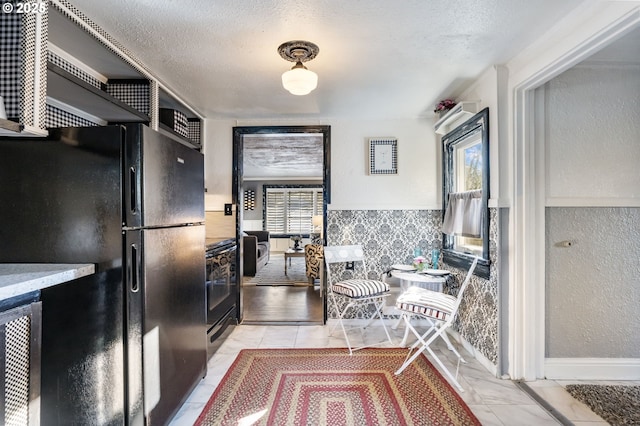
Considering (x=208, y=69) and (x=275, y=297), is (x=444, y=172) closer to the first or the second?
(x=208, y=69)

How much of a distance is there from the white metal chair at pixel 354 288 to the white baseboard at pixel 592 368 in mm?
1234

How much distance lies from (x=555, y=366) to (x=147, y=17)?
3.41 metres

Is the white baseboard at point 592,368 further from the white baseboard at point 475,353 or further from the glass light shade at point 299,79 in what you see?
the glass light shade at point 299,79

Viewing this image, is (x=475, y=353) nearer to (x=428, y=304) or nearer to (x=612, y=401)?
(x=428, y=304)

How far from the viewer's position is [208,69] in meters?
2.36

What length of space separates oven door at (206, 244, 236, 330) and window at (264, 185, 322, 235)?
609cm

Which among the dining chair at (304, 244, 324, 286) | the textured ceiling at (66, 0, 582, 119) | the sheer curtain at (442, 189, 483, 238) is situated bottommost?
the dining chair at (304, 244, 324, 286)

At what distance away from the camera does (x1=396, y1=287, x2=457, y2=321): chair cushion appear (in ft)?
7.63

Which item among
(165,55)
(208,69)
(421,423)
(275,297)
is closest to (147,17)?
(165,55)

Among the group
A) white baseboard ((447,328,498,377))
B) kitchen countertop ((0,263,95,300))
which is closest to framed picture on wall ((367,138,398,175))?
white baseboard ((447,328,498,377))

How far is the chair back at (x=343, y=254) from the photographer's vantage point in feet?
10.5

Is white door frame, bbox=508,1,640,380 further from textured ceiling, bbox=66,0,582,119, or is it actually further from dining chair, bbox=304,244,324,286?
dining chair, bbox=304,244,324,286

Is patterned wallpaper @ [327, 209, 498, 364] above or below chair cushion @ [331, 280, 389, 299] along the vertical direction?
above

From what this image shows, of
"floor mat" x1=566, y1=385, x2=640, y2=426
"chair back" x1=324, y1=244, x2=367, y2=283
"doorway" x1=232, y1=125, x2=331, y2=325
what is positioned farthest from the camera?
"doorway" x1=232, y1=125, x2=331, y2=325
